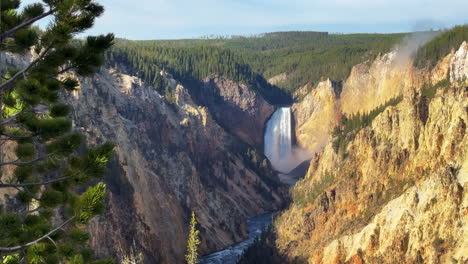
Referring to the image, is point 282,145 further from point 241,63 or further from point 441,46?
point 441,46

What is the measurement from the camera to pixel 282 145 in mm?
163875

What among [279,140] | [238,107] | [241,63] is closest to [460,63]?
[279,140]

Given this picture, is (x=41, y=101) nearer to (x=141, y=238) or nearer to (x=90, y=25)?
(x=90, y=25)

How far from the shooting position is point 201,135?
117625 mm

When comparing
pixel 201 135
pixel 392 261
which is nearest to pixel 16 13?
pixel 392 261

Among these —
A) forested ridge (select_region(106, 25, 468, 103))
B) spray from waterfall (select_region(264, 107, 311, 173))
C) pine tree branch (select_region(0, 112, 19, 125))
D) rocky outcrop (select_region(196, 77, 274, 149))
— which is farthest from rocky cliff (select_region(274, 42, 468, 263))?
rocky outcrop (select_region(196, 77, 274, 149))

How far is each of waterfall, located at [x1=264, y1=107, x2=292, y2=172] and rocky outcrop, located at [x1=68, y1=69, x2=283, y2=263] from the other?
63.9 feet

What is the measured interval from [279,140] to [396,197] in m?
99.6

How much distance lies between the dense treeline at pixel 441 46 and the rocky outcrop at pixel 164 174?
42.0 metres

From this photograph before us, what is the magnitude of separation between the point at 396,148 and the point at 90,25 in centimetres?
6473

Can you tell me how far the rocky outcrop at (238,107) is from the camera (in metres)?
161

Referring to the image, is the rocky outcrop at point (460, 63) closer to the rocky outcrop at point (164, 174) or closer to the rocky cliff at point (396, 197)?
Answer: the rocky cliff at point (396, 197)

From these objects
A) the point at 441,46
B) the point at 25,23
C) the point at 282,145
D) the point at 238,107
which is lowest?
the point at 282,145

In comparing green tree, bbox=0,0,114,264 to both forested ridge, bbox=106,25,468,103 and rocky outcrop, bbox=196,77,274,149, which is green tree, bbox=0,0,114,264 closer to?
forested ridge, bbox=106,25,468,103
